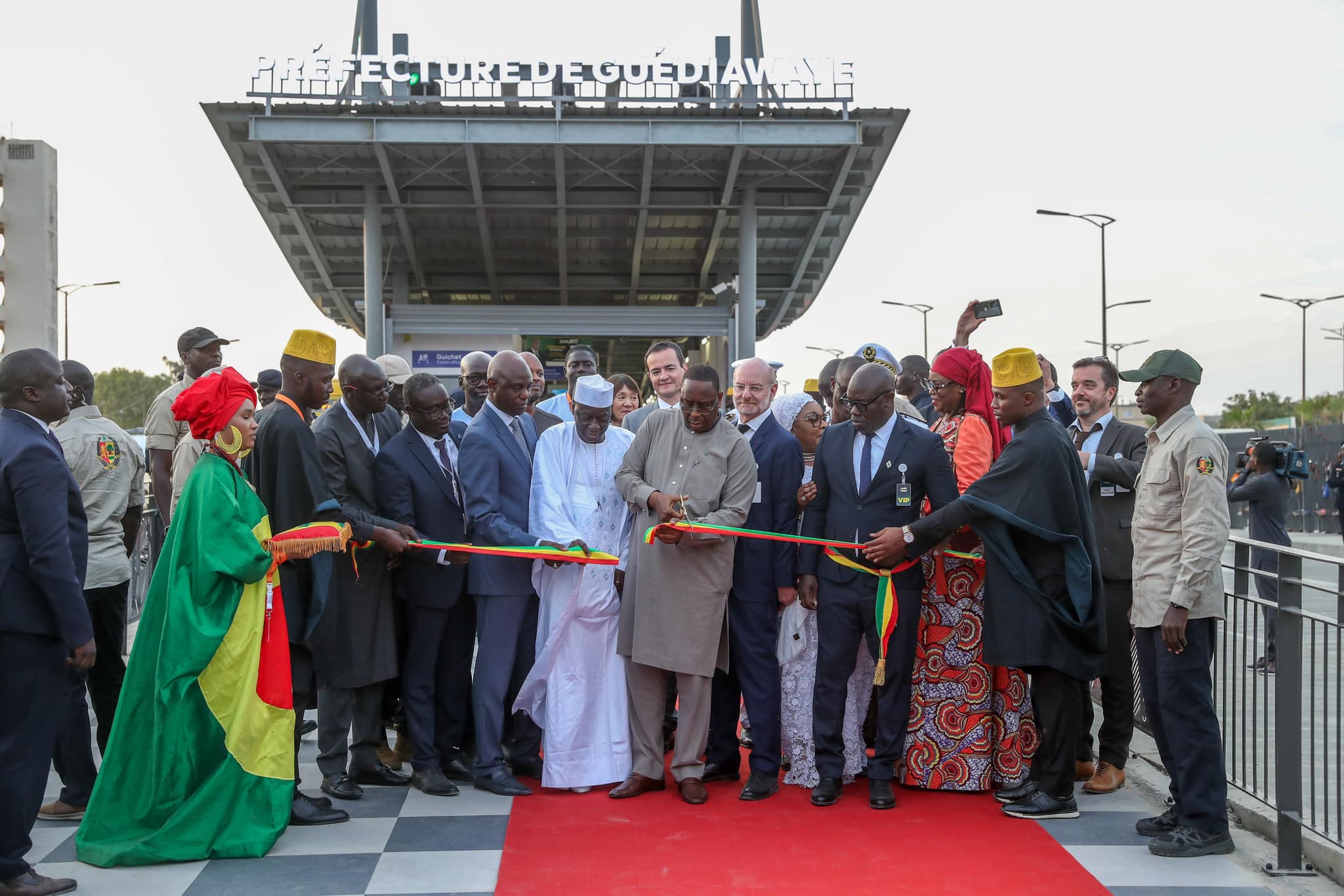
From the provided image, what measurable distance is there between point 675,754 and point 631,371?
136 ft

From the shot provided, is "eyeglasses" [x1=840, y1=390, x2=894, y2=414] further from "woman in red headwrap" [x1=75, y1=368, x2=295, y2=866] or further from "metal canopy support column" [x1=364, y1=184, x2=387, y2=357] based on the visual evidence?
"metal canopy support column" [x1=364, y1=184, x2=387, y2=357]

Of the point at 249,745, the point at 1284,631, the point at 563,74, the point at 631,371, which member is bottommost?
the point at 249,745

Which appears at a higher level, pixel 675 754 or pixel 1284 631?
pixel 1284 631

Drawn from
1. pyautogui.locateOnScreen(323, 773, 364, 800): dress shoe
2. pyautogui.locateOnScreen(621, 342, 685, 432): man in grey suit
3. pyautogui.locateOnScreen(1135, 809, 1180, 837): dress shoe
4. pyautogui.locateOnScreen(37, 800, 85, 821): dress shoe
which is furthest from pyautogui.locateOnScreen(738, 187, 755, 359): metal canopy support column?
pyautogui.locateOnScreen(37, 800, 85, 821): dress shoe

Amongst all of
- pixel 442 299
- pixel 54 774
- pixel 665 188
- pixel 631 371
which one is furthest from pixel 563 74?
pixel 631 371

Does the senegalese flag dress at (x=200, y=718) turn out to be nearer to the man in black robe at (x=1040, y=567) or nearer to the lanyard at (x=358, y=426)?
the lanyard at (x=358, y=426)

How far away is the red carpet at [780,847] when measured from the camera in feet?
14.2

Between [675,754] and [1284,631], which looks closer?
[1284,631]

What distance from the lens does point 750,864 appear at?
14.9ft

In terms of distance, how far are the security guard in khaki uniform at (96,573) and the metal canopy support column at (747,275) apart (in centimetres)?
1783

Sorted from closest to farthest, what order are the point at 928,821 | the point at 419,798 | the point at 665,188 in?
the point at 928,821 → the point at 419,798 → the point at 665,188

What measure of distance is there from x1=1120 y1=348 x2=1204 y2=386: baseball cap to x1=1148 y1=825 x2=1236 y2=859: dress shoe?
190cm

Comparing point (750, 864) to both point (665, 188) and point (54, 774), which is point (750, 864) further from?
point (665, 188)

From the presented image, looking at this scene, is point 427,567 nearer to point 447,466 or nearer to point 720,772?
point 447,466
